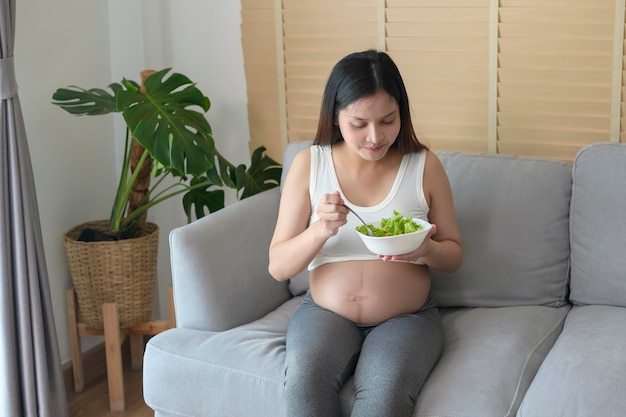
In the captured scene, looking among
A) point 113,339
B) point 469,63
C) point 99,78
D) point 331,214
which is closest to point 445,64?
point 469,63

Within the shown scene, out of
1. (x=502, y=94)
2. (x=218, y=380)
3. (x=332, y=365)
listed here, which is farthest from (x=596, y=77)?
(x=218, y=380)

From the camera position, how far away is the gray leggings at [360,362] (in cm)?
180

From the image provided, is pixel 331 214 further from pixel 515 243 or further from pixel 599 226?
pixel 599 226

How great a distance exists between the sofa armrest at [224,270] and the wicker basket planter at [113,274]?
54 cm

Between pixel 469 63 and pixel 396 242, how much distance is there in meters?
1.02

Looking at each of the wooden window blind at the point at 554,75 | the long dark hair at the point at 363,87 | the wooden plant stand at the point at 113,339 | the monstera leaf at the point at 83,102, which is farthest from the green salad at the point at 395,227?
the wooden plant stand at the point at 113,339

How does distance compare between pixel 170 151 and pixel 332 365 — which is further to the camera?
pixel 170 151

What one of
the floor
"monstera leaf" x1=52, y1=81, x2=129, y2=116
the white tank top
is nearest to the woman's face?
the white tank top

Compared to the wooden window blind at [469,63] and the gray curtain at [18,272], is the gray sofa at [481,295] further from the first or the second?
the gray curtain at [18,272]

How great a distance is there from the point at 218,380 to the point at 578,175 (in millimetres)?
1098

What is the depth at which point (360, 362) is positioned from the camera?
191 centimetres

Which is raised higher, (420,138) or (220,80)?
(220,80)

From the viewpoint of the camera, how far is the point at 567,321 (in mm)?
2221

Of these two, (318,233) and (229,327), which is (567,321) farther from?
(229,327)
